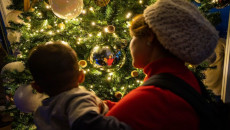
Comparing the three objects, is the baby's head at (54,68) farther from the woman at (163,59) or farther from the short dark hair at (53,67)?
the woman at (163,59)

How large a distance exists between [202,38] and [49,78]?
0.80 metres

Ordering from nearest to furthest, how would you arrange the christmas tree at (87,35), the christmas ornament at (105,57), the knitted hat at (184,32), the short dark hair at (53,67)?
1. the knitted hat at (184,32)
2. the short dark hair at (53,67)
3. the christmas ornament at (105,57)
4. the christmas tree at (87,35)

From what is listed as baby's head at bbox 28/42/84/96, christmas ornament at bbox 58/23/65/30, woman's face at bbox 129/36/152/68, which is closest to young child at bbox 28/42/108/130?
baby's head at bbox 28/42/84/96

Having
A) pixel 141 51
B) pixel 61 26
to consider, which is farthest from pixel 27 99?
pixel 141 51

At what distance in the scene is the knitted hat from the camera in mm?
792

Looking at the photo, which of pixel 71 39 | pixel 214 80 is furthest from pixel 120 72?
pixel 214 80

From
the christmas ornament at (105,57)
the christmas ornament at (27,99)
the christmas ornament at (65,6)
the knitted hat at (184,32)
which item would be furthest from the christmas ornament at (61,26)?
the knitted hat at (184,32)

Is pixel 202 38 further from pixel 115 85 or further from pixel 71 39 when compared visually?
pixel 71 39

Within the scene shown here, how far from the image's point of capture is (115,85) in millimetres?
1588

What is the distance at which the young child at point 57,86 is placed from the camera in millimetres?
839

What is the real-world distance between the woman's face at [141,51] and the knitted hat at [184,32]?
0.11 meters

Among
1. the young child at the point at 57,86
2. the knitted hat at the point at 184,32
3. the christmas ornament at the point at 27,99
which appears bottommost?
the christmas ornament at the point at 27,99

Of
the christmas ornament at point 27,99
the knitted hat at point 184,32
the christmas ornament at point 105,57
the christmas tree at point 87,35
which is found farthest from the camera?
the christmas tree at point 87,35

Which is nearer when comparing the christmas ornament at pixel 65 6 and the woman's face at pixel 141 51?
the woman's face at pixel 141 51
